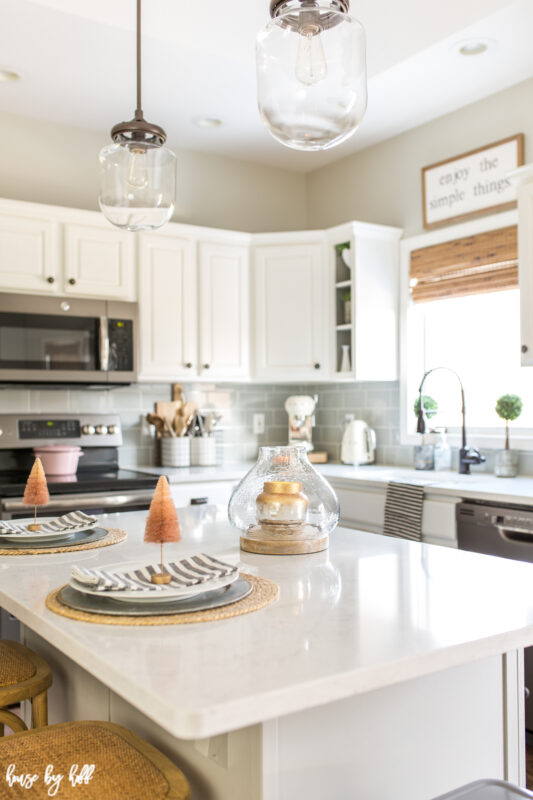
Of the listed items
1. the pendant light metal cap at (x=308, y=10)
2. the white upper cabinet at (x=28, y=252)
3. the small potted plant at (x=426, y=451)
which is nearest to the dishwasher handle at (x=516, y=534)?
the small potted plant at (x=426, y=451)

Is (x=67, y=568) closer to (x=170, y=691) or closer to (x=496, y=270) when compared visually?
(x=170, y=691)

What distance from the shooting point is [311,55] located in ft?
4.38

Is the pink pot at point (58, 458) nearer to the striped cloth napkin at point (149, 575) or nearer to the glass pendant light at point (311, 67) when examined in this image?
the striped cloth napkin at point (149, 575)

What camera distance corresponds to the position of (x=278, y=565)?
1557 millimetres

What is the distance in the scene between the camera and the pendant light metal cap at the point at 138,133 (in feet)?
5.86

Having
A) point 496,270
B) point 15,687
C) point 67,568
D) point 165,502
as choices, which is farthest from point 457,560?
point 496,270

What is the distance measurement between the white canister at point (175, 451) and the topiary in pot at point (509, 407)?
174 cm

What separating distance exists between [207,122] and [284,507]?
303cm

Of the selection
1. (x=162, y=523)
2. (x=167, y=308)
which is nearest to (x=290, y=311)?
(x=167, y=308)

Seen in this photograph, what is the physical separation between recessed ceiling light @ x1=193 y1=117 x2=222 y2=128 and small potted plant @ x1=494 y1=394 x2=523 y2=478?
2154mm

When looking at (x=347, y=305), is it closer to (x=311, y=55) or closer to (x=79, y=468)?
(x=79, y=468)

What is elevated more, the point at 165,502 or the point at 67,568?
the point at 165,502

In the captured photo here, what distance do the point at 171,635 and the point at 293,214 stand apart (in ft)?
13.9

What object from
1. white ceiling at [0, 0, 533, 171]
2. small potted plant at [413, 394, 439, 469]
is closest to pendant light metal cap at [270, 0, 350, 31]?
white ceiling at [0, 0, 533, 171]
